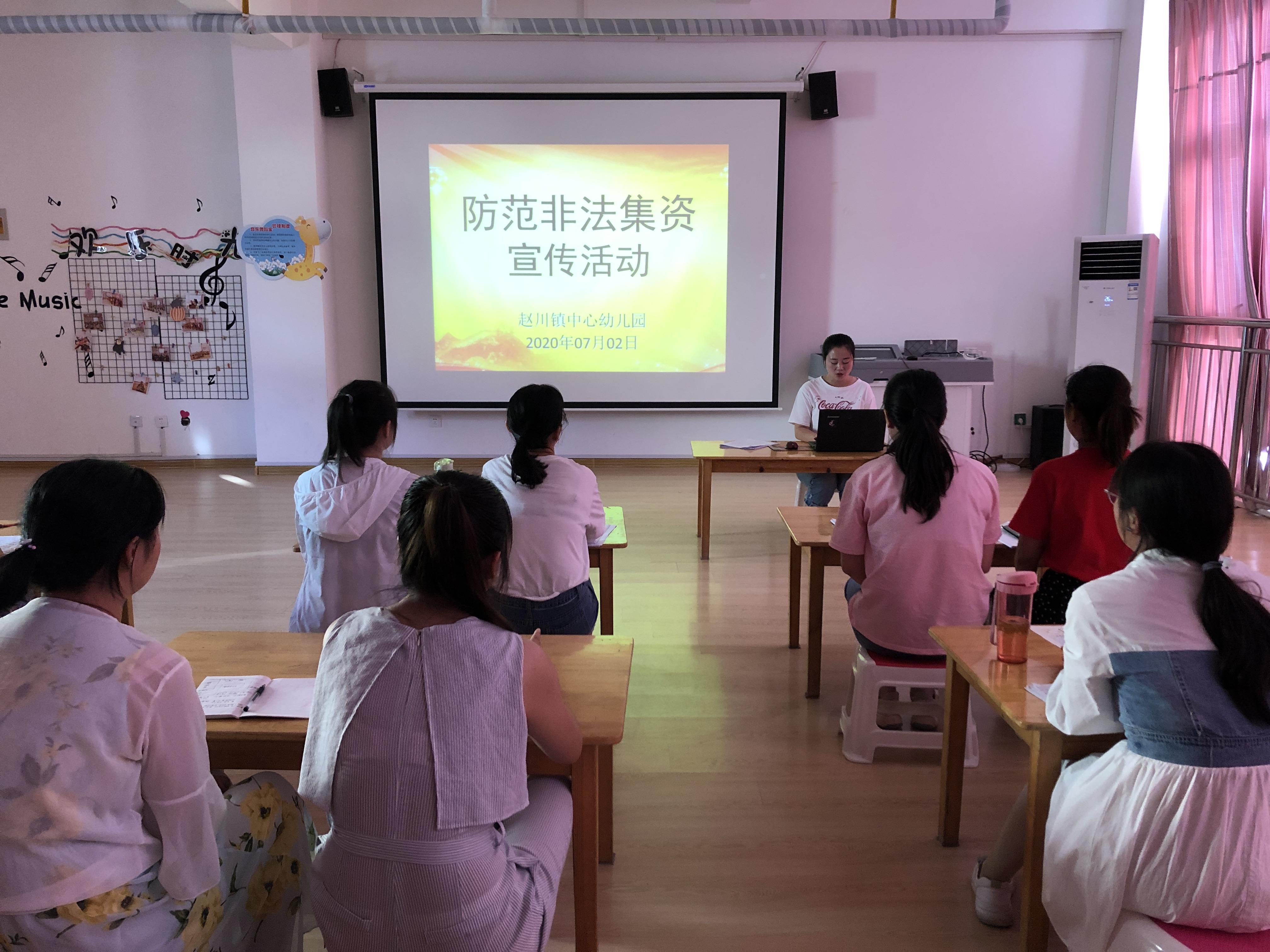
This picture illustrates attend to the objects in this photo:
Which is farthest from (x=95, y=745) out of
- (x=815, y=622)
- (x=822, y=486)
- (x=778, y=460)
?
(x=822, y=486)

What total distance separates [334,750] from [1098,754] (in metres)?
1.28

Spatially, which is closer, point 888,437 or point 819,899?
point 819,899

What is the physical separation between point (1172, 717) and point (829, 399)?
144 inches

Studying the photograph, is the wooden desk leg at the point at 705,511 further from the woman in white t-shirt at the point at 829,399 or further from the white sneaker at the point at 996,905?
the white sneaker at the point at 996,905

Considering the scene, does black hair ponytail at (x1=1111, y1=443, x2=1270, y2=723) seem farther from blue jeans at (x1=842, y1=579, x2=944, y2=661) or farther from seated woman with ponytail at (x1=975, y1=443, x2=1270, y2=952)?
blue jeans at (x1=842, y1=579, x2=944, y2=661)

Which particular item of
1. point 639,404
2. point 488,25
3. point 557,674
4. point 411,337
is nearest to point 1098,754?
point 557,674

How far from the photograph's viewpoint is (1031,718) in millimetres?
1724

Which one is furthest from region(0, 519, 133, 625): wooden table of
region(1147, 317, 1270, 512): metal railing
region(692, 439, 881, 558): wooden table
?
region(1147, 317, 1270, 512): metal railing

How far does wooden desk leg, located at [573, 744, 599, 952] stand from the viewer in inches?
69.0

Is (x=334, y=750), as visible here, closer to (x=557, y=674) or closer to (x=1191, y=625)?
(x=557, y=674)

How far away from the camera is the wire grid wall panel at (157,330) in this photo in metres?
7.02

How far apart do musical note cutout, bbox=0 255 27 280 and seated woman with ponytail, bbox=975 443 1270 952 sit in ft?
25.0

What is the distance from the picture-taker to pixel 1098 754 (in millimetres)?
1680

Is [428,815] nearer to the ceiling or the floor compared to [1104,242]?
nearer to the floor
